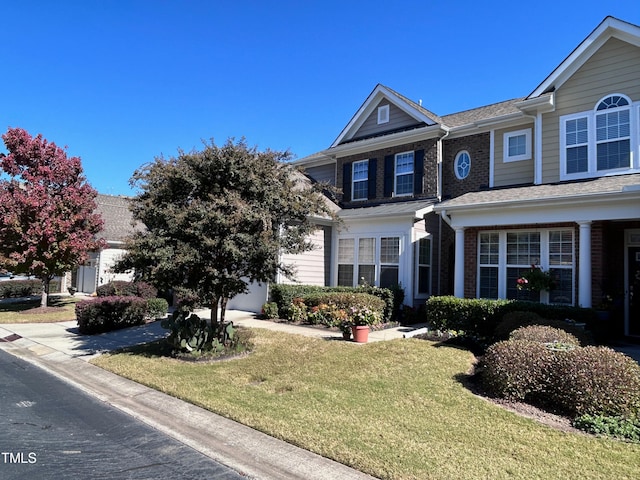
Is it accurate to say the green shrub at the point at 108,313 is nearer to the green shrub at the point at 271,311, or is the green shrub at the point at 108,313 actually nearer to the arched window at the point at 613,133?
the green shrub at the point at 271,311

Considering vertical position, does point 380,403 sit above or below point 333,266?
below

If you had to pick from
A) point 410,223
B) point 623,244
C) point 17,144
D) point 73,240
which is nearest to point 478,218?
point 410,223

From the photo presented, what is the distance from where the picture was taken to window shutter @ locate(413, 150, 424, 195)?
16.5 m

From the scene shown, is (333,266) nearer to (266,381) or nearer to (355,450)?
(266,381)

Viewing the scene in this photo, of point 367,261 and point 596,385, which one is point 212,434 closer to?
point 596,385

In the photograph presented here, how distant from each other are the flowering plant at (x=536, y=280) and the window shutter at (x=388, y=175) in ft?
22.1

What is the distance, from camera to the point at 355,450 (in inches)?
181

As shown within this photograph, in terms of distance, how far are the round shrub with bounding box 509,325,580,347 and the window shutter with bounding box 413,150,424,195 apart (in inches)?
360

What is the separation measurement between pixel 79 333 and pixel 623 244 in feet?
51.2

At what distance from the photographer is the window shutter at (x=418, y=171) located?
1648cm

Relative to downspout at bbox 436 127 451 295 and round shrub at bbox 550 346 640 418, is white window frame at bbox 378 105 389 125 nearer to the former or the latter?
downspout at bbox 436 127 451 295

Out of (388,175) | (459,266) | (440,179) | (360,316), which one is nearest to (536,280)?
(459,266)

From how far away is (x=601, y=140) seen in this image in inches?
474

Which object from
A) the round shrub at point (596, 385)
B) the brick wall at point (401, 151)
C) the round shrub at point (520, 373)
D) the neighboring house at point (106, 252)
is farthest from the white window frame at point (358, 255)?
the neighboring house at point (106, 252)
